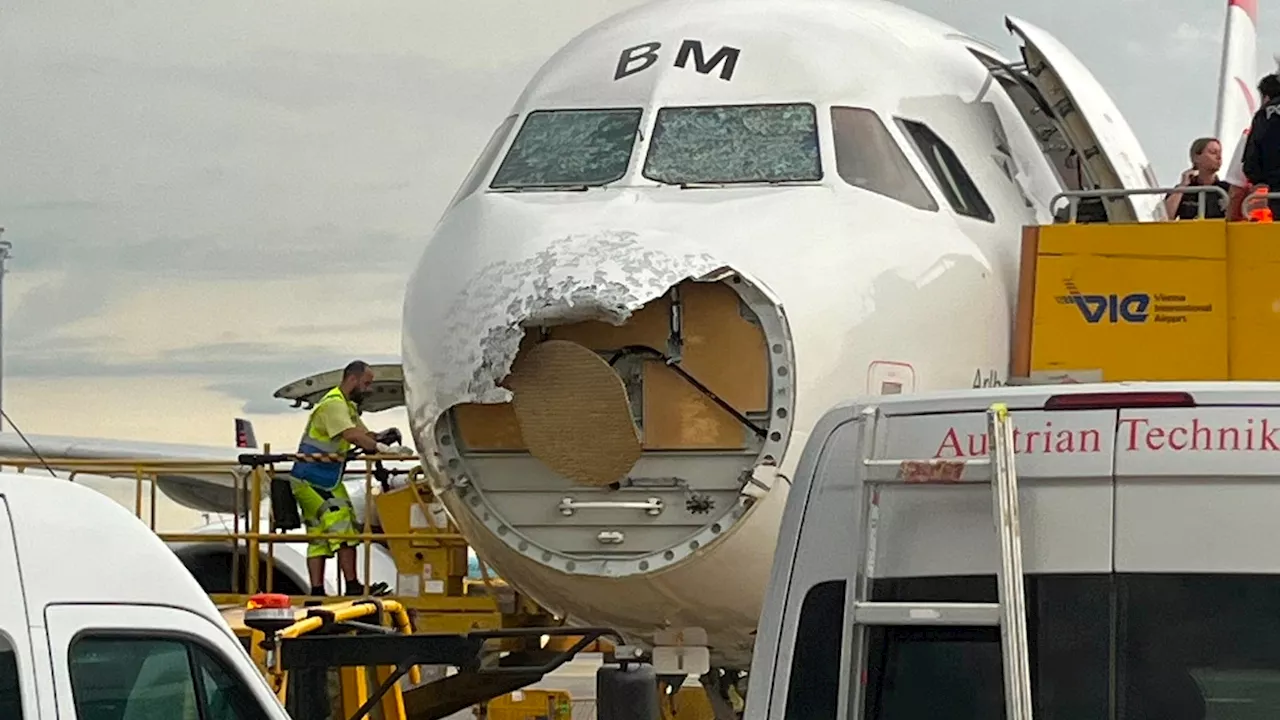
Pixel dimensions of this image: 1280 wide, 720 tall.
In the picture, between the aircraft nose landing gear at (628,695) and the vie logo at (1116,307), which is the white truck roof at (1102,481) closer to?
the aircraft nose landing gear at (628,695)

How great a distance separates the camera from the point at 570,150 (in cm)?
1014

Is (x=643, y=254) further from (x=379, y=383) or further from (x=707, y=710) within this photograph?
(x=379, y=383)

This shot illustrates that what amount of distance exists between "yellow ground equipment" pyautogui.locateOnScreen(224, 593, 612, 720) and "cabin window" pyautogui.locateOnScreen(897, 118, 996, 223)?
3.04 meters

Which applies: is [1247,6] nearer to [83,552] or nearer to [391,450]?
[391,450]

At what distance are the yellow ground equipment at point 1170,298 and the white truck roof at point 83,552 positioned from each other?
5.16 m

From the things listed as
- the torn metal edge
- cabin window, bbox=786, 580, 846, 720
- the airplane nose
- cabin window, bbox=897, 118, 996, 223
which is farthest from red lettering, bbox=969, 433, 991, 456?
cabin window, bbox=897, 118, 996, 223

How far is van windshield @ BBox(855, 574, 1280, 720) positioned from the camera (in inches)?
169

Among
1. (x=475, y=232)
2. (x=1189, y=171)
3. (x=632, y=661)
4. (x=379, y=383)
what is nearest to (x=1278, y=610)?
(x=632, y=661)

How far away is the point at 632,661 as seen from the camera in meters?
5.38

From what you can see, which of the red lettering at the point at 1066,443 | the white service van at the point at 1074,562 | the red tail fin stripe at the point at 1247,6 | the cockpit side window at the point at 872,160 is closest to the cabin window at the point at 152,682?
the white service van at the point at 1074,562

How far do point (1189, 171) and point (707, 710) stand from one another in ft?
15.1

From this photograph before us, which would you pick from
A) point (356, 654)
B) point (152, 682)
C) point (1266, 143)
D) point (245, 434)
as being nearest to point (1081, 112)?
point (1266, 143)

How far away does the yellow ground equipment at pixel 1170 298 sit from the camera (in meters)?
9.12

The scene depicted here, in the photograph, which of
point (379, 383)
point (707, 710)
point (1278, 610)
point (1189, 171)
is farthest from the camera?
point (379, 383)
